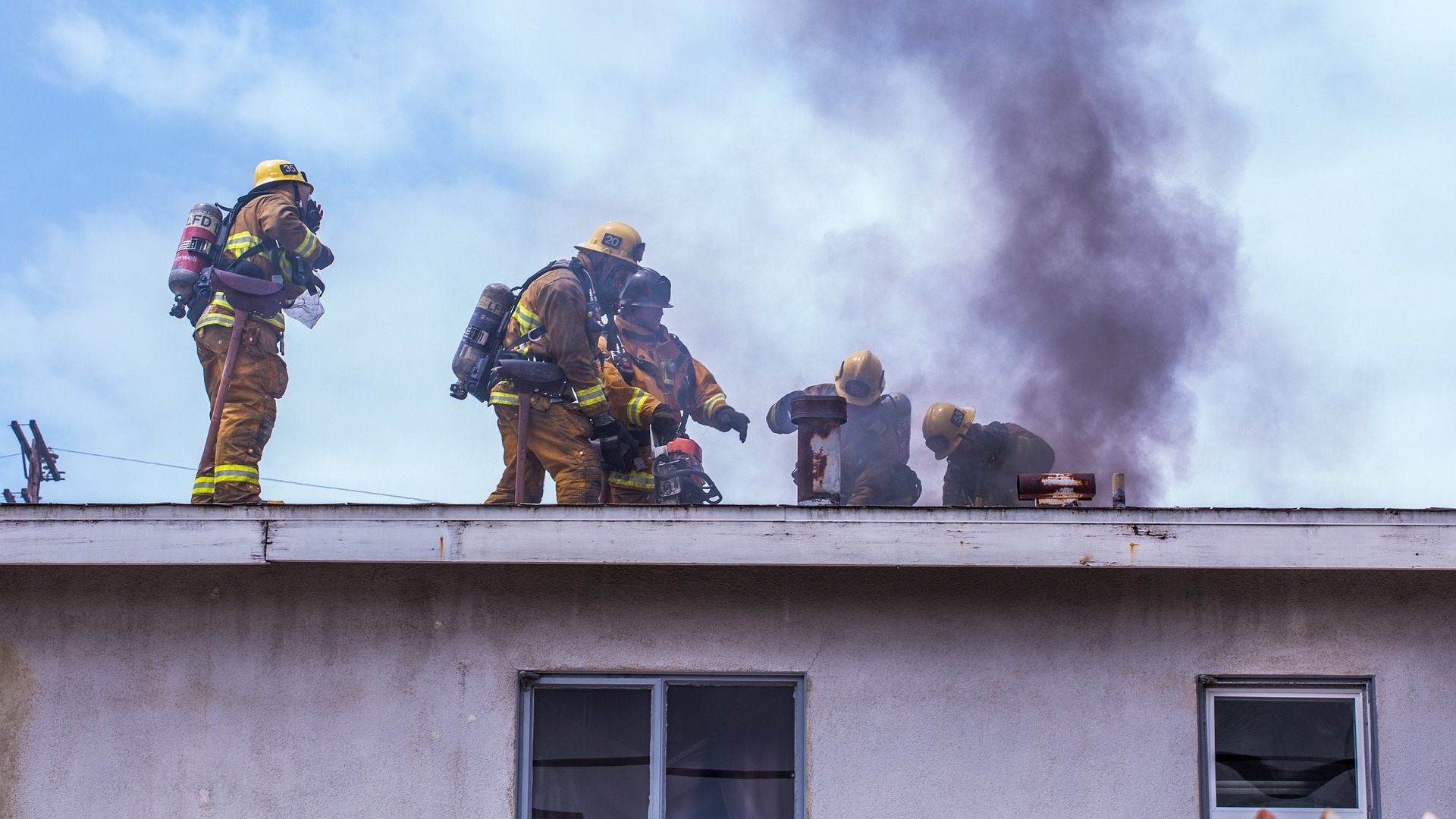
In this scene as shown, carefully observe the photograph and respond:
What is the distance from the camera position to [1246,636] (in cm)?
445

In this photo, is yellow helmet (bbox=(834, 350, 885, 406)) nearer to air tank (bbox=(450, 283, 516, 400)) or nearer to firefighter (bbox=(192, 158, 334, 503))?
air tank (bbox=(450, 283, 516, 400))

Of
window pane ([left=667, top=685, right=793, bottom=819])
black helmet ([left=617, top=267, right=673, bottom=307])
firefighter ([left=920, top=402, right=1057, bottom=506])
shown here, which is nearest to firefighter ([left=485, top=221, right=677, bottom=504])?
black helmet ([left=617, top=267, right=673, bottom=307])

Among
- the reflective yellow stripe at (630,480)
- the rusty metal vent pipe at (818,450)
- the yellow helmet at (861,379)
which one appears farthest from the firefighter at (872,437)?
the rusty metal vent pipe at (818,450)

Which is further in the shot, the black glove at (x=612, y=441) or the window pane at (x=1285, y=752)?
the black glove at (x=612, y=441)

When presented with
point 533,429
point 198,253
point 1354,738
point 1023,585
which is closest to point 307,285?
point 198,253

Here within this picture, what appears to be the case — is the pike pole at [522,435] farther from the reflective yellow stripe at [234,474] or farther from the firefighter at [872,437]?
the firefighter at [872,437]

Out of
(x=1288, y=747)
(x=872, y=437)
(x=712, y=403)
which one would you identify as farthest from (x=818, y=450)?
(x=872, y=437)

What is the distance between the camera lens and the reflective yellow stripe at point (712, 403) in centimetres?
798

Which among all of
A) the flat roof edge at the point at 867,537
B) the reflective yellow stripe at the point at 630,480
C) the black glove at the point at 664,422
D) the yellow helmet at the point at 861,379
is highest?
the yellow helmet at the point at 861,379

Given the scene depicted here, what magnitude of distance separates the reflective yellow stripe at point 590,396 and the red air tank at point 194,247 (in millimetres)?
1929

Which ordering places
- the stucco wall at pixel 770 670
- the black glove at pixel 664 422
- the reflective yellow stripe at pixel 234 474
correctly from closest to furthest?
the stucco wall at pixel 770 670 → the reflective yellow stripe at pixel 234 474 → the black glove at pixel 664 422

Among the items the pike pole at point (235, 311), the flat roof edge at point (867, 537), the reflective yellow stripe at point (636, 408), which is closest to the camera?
the flat roof edge at point (867, 537)

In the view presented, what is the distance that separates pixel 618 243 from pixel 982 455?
278 cm

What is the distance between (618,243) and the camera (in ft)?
24.1
